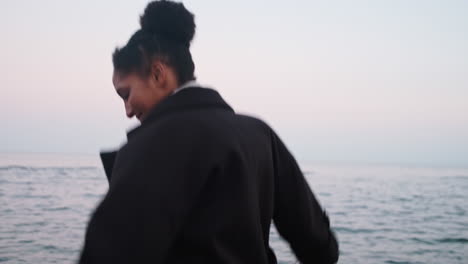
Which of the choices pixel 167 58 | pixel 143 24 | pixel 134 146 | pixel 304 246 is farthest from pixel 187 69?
pixel 304 246

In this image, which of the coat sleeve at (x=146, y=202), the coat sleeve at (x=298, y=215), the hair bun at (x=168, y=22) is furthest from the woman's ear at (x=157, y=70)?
the coat sleeve at (x=298, y=215)

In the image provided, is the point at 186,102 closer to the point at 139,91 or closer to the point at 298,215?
the point at 139,91

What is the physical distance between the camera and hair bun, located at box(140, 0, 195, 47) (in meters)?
1.66

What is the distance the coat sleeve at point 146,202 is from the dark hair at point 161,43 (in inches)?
14.5

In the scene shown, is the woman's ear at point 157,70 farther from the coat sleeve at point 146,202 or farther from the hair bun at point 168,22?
the coat sleeve at point 146,202

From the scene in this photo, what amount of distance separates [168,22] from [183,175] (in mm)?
649

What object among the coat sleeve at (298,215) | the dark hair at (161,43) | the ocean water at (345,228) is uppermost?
the dark hair at (161,43)

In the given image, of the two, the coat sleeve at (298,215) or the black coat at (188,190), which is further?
the coat sleeve at (298,215)

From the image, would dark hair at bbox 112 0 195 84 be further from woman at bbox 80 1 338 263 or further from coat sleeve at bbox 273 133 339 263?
coat sleeve at bbox 273 133 339 263

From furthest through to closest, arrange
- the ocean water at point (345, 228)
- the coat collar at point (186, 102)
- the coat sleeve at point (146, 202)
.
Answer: the ocean water at point (345, 228)
the coat collar at point (186, 102)
the coat sleeve at point (146, 202)

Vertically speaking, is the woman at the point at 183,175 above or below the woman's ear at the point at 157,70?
below

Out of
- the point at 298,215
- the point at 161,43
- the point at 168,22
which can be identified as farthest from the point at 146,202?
the point at 298,215

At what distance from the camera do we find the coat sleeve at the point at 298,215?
185cm

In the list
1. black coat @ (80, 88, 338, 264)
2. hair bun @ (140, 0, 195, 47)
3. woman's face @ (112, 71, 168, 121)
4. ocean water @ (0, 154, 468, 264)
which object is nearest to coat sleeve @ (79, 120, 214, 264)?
black coat @ (80, 88, 338, 264)
